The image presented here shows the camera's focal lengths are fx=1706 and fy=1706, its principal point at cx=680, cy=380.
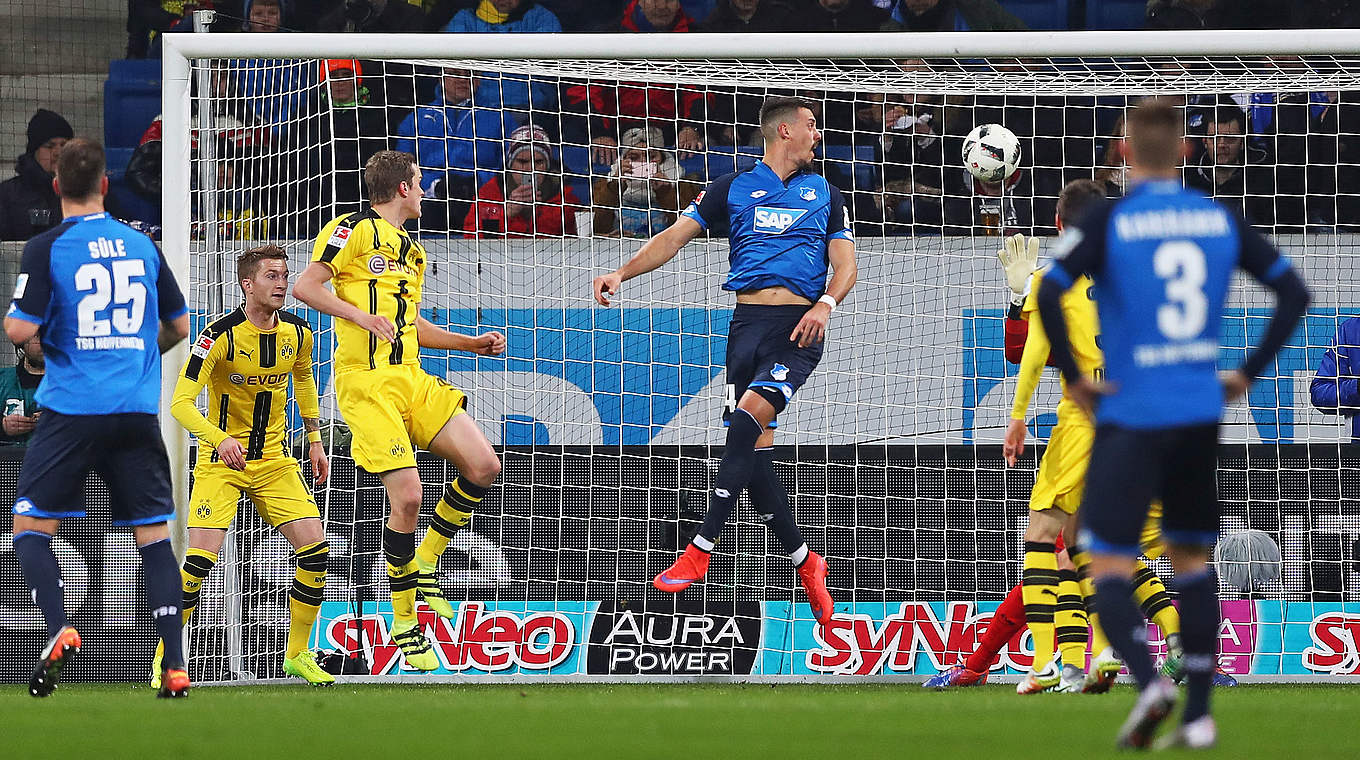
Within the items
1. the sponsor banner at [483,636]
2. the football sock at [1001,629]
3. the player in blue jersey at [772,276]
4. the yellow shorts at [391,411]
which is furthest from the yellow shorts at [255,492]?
the football sock at [1001,629]

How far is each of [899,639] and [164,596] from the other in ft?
13.2

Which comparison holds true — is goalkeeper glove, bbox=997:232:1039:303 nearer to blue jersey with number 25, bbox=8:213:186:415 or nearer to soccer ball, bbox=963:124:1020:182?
soccer ball, bbox=963:124:1020:182

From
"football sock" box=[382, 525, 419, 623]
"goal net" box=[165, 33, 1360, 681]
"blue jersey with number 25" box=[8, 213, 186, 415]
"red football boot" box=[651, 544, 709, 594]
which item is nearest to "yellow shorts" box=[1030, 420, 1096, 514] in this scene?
"red football boot" box=[651, 544, 709, 594]

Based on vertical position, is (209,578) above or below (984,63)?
below

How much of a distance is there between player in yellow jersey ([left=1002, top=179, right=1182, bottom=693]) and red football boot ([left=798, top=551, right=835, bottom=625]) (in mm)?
930

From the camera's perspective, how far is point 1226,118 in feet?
34.7

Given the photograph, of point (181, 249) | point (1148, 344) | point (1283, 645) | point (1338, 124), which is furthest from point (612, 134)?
point (1148, 344)

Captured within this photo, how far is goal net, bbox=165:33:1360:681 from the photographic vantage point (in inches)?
351

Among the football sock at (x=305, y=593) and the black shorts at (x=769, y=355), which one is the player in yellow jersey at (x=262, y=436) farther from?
the black shorts at (x=769, y=355)

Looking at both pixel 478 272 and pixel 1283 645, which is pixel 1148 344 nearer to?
pixel 1283 645

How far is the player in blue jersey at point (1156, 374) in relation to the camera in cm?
427

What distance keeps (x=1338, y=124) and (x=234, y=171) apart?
21.0 ft

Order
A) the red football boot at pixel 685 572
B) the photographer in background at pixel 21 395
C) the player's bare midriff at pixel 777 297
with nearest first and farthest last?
the red football boot at pixel 685 572 < the player's bare midriff at pixel 777 297 < the photographer in background at pixel 21 395

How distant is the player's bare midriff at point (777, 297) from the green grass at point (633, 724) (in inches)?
68.2
